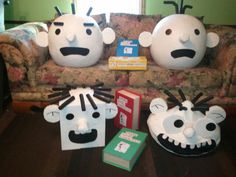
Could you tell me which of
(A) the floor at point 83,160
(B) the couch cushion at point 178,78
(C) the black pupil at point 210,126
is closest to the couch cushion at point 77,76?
(B) the couch cushion at point 178,78

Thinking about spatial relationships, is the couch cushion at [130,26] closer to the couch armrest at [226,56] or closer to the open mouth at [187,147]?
the couch armrest at [226,56]

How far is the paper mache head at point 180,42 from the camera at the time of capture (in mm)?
1702

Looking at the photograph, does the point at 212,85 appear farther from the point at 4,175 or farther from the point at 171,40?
the point at 4,175

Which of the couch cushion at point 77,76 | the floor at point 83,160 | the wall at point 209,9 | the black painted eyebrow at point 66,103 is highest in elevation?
the wall at point 209,9

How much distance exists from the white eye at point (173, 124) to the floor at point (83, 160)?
0.16 metres

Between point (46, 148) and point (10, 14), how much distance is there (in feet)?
6.17

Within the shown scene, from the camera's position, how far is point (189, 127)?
128 centimetres

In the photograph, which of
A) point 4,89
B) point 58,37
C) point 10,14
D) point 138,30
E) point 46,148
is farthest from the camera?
point 10,14

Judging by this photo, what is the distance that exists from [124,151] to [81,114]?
11.8 inches

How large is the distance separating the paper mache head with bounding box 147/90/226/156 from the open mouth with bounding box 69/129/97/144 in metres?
0.36

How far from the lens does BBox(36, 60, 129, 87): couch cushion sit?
1.74m

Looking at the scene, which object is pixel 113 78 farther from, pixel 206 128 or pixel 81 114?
pixel 206 128

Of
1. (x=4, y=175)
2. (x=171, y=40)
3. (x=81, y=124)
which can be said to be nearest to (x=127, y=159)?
(x=81, y=124)

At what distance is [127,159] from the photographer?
122cm
